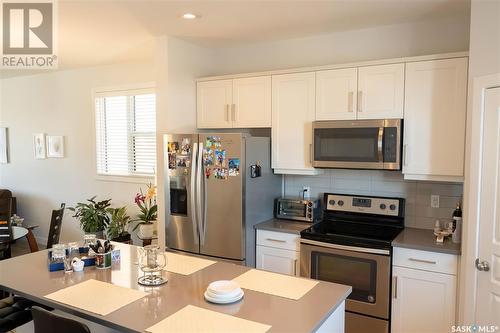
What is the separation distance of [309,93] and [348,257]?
4.52 ft

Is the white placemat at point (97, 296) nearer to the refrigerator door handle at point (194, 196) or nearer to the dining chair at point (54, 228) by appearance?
the refrigerator door handle at point (194, 196)

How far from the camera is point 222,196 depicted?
3355 mm

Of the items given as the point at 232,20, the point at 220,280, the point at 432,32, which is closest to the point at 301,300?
the point at 220,280

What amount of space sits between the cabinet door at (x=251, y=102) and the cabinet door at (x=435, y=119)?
1.20 metres

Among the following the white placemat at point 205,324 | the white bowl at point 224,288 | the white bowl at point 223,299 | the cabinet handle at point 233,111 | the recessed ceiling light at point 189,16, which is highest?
the recessed ceiling light at point 189,16

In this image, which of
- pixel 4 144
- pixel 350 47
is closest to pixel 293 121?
pixel 350 47

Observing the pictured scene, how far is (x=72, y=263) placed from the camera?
87.2 inches

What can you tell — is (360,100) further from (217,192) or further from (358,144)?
(217,192)

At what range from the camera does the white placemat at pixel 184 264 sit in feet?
7.34

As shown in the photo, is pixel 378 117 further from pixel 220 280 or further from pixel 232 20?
pixel 220 280

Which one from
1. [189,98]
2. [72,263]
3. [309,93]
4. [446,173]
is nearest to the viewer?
A: [72,263]

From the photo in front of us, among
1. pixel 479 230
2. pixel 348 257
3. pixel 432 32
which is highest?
pixel 432 32

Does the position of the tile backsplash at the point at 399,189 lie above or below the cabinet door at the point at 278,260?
above

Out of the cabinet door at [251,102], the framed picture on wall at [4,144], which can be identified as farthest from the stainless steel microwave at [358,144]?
the framed picture on wall at [4,144]
